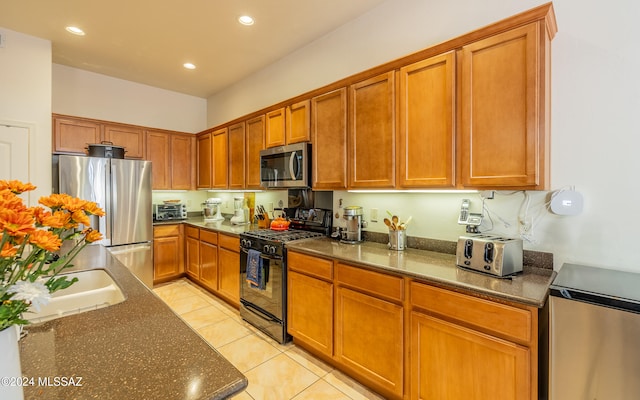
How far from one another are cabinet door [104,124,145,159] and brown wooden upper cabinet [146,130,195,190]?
10 cm

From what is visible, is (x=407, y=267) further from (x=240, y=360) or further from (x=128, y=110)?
(x=128, y=110)

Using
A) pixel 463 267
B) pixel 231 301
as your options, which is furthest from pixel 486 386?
pixel 231 301

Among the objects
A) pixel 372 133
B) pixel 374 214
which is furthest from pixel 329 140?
pixel 374 214

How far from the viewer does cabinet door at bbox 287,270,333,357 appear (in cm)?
227

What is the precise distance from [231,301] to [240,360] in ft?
3.53

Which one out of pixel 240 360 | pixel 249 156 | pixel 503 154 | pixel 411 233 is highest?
pixel 249 156

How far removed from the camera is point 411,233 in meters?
2.43

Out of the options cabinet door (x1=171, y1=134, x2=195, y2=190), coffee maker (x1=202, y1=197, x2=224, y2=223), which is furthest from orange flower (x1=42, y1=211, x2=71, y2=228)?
cabinet door (x1=171, y1=134, x2=195, y2=190)

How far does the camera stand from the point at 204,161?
15.2 feet


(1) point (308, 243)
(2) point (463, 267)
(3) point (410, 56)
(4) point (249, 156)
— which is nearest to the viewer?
(2) point (463, 267)

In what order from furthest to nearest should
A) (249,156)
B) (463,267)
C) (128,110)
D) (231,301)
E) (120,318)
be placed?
1. (128,110)
2. (249,156)
3. (231,301)
4. (463,267)
5. (120,318)

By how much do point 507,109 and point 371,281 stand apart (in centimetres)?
132

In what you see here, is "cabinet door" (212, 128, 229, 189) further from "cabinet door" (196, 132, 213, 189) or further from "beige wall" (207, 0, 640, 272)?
"beige wall" (207, 0, 640, 272)

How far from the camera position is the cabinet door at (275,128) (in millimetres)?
3133
